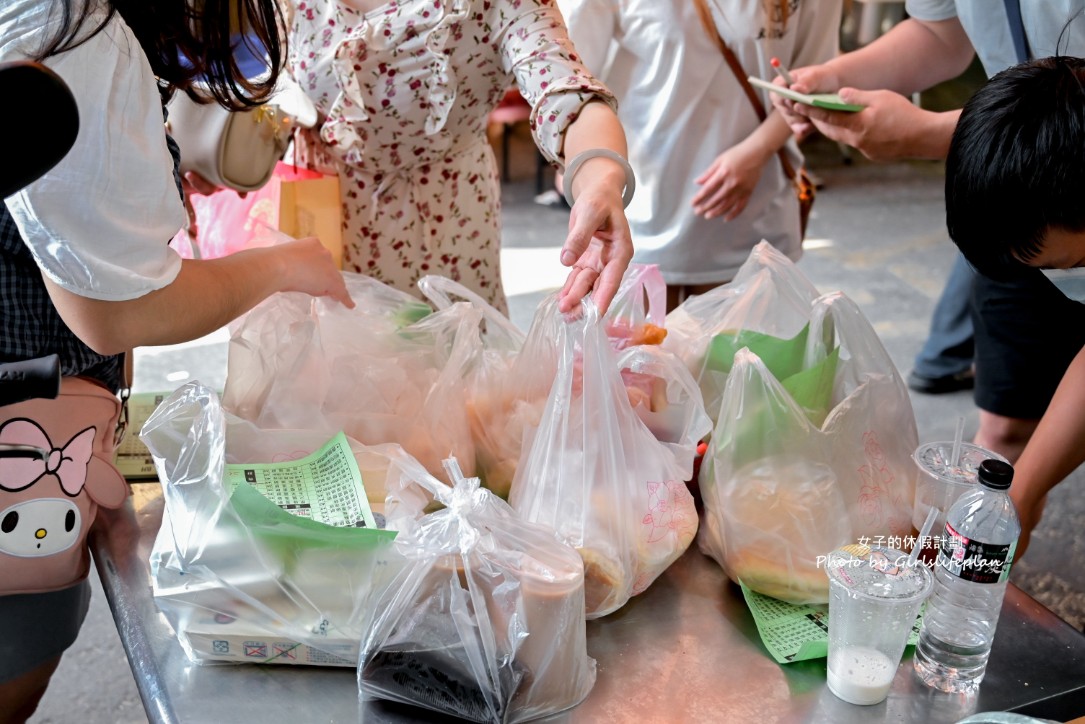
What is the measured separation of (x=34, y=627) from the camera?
1070mm

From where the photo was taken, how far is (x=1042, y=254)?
1033 mm

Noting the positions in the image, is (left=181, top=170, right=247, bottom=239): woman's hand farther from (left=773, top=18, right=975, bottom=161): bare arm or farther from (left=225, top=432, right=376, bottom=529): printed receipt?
(left=773, top=18, right=975, bottom=161): bare arm

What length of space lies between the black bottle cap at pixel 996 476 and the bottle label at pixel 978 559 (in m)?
0.05

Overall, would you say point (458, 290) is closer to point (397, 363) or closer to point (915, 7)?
point (397, 363)

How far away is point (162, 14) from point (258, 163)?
529mm

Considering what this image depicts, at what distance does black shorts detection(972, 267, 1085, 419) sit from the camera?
163 centimetres

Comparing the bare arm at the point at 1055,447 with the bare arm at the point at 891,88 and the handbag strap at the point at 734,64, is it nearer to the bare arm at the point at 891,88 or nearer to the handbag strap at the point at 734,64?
the bare arm at the point at 891,88

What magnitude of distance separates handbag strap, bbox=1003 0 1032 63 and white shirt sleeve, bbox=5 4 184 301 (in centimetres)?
114

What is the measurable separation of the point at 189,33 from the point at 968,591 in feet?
2.89

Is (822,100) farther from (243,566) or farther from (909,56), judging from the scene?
(243,566)

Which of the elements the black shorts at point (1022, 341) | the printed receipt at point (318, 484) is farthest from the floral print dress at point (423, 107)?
the black shorts at point (1022, 341)

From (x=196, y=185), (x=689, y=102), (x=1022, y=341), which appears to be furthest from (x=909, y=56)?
(x=196, y=185)

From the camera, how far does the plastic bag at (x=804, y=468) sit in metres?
1.02

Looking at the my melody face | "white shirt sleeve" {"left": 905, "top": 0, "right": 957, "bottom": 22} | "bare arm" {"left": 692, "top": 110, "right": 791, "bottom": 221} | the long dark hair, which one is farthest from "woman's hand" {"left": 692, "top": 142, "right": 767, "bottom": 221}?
the my melody face
